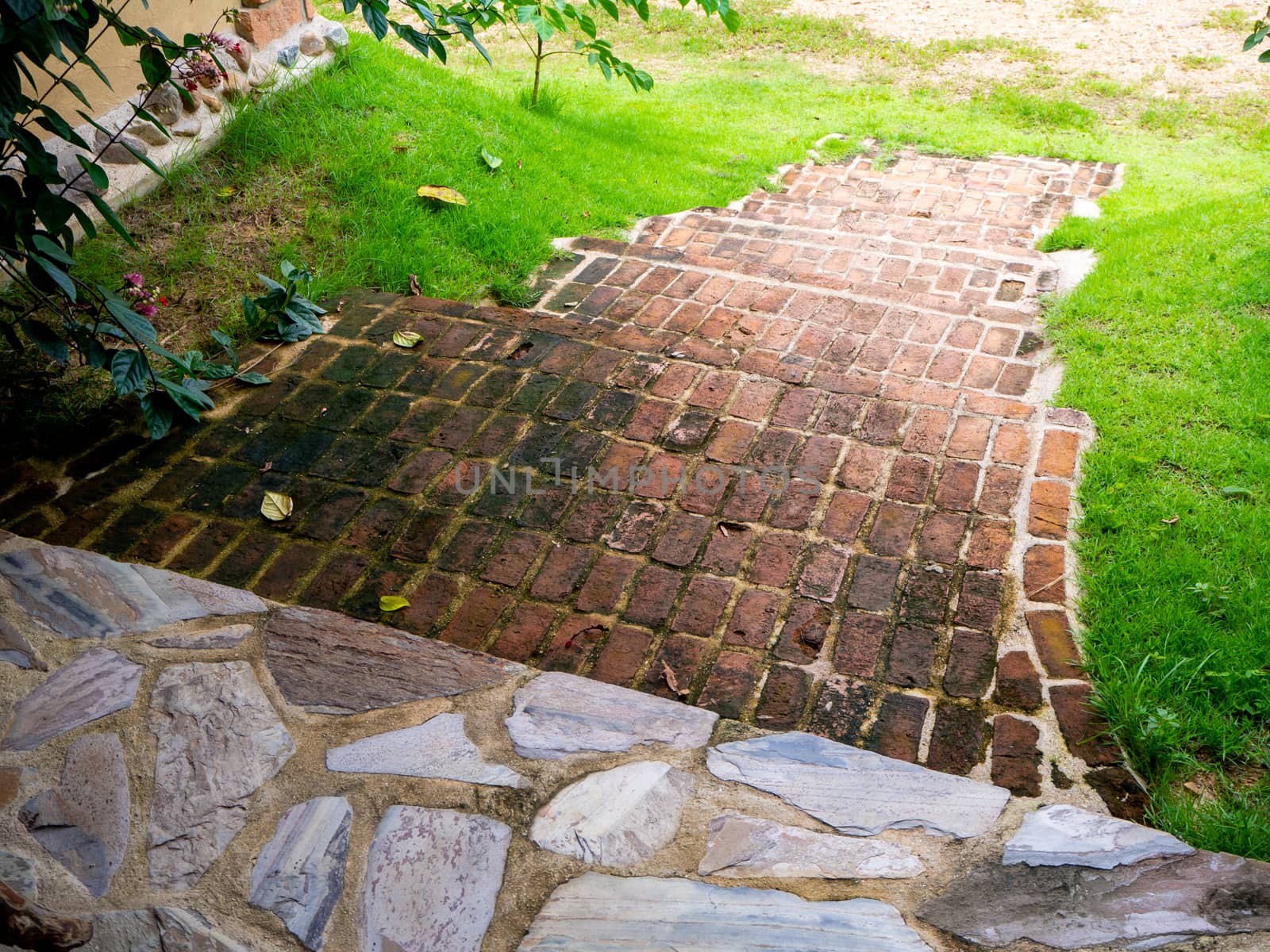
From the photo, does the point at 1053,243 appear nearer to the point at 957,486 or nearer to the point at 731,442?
the point at 957,486

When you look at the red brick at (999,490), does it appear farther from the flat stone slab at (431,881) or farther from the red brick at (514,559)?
the flat stone slab at (431,881)

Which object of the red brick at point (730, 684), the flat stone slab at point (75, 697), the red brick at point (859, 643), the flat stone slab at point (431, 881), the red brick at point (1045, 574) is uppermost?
the flat stone slab at point (75, 697)

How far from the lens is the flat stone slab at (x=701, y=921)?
1.71 m

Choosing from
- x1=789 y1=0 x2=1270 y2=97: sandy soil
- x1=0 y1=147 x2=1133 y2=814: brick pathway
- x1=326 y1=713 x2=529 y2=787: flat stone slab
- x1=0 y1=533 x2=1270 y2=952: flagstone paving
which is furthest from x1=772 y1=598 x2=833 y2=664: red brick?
x1=789 y1=0 x2=1270 y2=97: sandy soil

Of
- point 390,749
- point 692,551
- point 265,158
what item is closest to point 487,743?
point 390,749

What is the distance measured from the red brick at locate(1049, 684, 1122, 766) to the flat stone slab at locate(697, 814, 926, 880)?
0.86 m

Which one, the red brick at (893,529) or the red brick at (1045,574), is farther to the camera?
the red brick at (893,529)

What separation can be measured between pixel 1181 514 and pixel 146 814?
3.01 metres

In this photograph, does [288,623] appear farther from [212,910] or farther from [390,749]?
[212,910]

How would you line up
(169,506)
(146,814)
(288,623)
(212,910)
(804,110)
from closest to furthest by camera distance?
1. (212,910)
2. (146,814)
3. (288,623)
4. (169,506)
5. (804,110)

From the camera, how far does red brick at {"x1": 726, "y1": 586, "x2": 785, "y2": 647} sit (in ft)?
9.29

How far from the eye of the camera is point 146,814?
1927 millimetres

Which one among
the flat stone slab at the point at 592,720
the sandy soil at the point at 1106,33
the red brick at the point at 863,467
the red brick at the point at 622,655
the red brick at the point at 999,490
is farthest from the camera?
the sandy soil at the point at 1106,33

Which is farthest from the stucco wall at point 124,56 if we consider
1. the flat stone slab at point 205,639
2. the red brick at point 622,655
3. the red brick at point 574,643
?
the red brick at point 622,655
